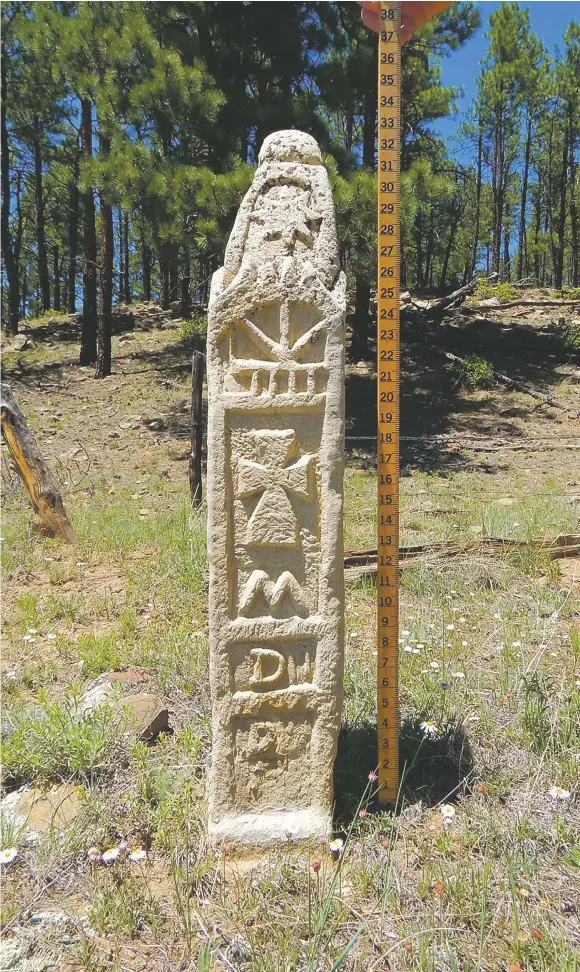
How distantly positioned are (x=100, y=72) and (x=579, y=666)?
27.6 feet

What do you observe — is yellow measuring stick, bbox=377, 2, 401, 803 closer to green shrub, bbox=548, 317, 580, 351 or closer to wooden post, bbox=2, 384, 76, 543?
wooden post, bbox=2, 384, 76, 543

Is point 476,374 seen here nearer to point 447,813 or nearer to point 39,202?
point 447,813

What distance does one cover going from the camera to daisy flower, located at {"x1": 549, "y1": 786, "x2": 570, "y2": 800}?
7.94 ft

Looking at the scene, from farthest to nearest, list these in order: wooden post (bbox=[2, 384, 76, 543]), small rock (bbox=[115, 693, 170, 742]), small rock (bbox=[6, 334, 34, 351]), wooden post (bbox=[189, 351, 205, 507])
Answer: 1. small rock (bbox=[6, 334, 34, 351])
2. wooden post (bbox=[189, 351, 205, 507])
3. wooden post (bbox=[2, 384, 76, 543])
4. small rock (bbox=[115, 693, 170, 742])

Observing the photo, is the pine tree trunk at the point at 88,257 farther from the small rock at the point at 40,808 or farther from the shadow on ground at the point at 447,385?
the small rock at the point at 40,808

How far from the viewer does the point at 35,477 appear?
572 cm

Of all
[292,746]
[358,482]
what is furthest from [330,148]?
[292,746]

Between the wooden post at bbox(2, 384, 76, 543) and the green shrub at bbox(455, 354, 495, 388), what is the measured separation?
8095 mm

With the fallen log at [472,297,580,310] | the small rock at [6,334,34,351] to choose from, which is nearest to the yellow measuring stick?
the fallen log at [472,297,580,310]

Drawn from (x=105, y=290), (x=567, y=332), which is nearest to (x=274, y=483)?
(x=105, y=290)

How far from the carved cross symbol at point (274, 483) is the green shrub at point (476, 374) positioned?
9.93 m

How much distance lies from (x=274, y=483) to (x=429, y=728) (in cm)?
123

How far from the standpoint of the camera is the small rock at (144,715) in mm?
2949

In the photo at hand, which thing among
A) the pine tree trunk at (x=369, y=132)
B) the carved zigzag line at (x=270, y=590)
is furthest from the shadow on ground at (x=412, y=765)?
the pine tree trunk at (x=369, y=132)
